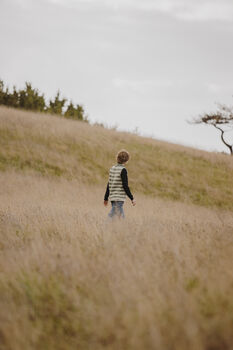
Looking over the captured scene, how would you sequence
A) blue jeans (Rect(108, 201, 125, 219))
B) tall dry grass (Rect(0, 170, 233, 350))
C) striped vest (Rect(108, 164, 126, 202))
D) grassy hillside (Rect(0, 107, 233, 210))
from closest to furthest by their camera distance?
tall dry grass (Rect(0, 170, 233, 350)) → blue jeans (Rect(108, 201, 125, 219)) → striped vest (Rect(108, 164, 126, 202)) → grassy hillside (Rect(0, 107, 233, 210))

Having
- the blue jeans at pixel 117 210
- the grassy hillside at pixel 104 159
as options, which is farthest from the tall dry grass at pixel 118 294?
the grassy hillside at pixel 104 159

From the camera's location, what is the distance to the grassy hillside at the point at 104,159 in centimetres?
1415

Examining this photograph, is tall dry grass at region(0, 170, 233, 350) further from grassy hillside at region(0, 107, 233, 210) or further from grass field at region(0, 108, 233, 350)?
grassy hillside at region(0, 107, 233, 210)

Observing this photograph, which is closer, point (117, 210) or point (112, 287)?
point (112, 287)

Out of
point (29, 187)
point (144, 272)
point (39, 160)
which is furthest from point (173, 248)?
point (39, 160)

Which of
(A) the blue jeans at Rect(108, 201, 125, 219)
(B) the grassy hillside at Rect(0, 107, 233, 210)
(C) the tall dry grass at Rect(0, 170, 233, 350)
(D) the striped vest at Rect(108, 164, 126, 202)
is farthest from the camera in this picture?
(B) the grassy hillside at Rect(0, 107, 233, 210)

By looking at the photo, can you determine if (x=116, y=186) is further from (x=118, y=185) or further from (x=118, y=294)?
(x=118, y=294)

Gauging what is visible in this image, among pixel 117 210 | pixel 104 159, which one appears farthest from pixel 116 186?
pixel 104 159

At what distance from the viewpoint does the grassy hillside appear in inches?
557

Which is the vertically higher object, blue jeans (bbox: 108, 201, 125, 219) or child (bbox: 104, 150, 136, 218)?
child (bbox: 104, 150, 136, 218)

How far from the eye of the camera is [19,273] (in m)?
2.84

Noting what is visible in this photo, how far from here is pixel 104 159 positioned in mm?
16562

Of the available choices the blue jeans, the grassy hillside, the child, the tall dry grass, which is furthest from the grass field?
the grassy hillside

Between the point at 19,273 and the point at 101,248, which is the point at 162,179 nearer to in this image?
the point at 101,248
